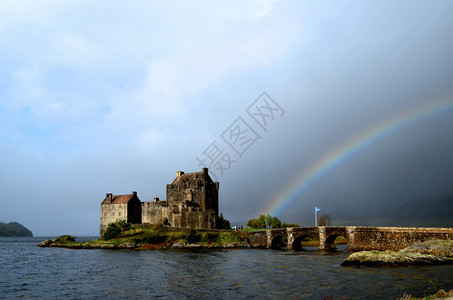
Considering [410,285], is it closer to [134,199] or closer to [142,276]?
[142,276]

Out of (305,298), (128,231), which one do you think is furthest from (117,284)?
(128,231)

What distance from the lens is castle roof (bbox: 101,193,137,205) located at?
95.9 metres

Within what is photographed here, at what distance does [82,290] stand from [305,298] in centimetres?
1854

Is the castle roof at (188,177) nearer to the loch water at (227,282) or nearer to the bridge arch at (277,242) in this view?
the bridge arch at (277,242)

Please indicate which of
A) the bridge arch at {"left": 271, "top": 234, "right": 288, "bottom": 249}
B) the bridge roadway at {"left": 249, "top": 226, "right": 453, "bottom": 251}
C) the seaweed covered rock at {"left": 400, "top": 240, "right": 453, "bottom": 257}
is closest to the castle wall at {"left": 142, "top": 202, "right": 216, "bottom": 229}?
the bridge roadway at {"left": 249, "top": 226, "right": 453, "bottom": 251}

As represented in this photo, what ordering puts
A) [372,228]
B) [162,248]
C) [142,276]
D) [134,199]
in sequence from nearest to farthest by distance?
[142,276]
[372,228]
[162,248]
[134,199]

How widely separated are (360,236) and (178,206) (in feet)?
139

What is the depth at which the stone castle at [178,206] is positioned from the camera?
8304cm

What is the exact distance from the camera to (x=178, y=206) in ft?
281

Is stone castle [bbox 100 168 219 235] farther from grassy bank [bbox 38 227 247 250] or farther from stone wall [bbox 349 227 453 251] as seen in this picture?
stone wall [bbox 349 227 453 251]

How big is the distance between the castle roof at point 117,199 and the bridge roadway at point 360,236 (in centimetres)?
3677

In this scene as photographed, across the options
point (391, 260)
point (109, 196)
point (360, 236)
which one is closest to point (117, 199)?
point (109, 196)

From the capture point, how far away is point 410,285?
89.2ft

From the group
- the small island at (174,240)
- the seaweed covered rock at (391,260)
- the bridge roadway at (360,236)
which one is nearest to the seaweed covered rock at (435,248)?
the bridge roadway at (360,236)
